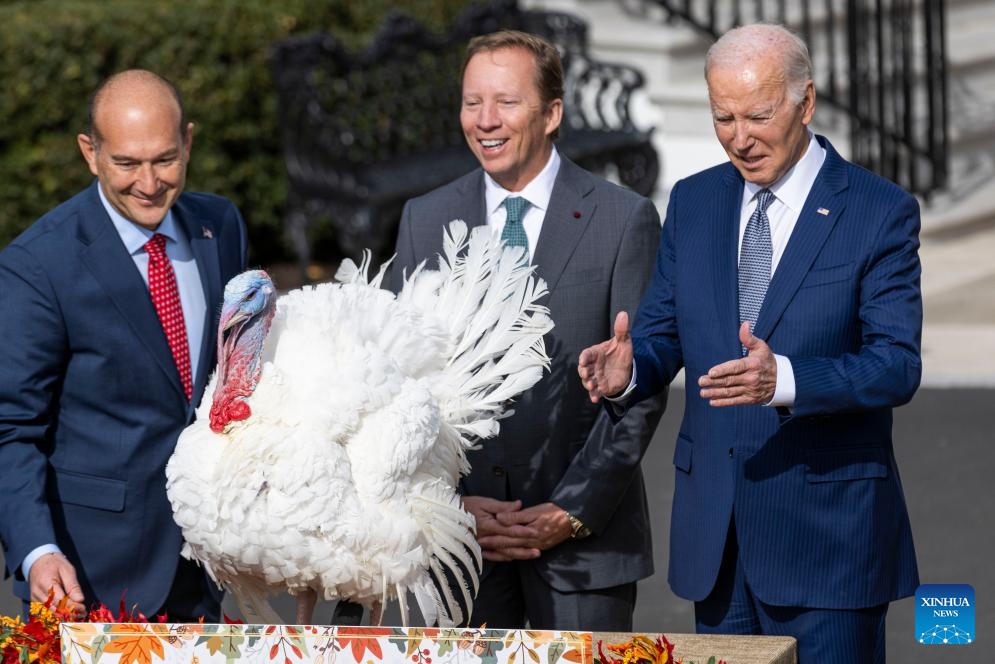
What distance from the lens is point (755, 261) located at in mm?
3459

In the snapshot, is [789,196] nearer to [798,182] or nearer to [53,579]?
[798,182]

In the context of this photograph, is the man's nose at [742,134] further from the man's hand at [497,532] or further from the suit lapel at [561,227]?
the man's hand at [497,532]

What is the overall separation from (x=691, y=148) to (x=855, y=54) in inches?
55.2

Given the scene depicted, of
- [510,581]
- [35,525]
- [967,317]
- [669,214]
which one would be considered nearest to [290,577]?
[35,525]

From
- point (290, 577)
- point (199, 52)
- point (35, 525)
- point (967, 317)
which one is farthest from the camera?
point (199, 52)

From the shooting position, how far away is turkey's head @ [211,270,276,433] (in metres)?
3.20

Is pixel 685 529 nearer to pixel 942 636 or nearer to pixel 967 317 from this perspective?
pixel 942 636

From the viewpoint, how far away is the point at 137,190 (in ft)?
12.1

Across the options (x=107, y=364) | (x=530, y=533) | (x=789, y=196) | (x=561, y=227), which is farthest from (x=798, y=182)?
(x=107, y=364)

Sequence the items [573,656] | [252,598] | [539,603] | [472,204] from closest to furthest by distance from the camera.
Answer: [573,656] < [252,598] < [539,603] < [472,204]

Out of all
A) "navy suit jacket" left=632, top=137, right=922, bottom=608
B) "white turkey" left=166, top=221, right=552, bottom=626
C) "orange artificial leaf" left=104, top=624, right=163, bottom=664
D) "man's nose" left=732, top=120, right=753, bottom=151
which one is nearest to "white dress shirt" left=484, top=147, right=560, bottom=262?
"white turkey" left=166, top=221, right=552, bottom=626

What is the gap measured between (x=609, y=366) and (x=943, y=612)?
950 mm

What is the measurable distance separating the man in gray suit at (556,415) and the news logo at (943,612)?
88 cm

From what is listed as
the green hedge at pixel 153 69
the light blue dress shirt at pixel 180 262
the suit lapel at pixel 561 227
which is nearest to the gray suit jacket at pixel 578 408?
the suit lapel at pixel 561 227
